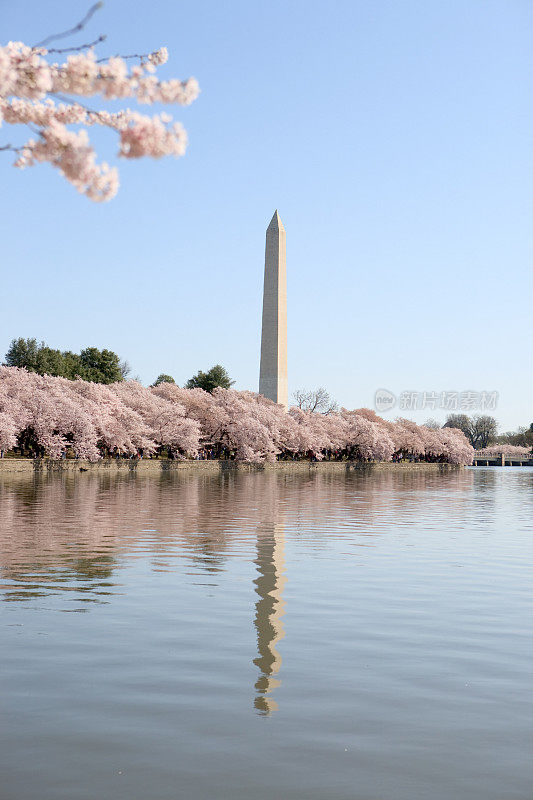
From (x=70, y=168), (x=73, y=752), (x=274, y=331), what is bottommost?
(x=73, y=752)

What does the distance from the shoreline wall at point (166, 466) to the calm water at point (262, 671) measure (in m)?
44.6

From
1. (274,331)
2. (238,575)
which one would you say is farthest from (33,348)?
(238,575)

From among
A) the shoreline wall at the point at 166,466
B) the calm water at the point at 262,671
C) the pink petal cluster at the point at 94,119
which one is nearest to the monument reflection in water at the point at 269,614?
the calm water at the point at 262,671

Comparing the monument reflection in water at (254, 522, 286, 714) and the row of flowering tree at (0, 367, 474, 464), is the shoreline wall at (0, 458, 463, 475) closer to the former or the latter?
the row of flowering tree at (0, 367, 474, 464)

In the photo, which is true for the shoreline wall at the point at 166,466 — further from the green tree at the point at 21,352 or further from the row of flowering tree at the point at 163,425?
the green tree at the point at 21,352

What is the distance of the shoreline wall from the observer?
203ft

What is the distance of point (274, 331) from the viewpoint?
77625 millimetres

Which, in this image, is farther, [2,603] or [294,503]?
[294,503]

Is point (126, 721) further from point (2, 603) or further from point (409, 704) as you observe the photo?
point (2, 603)

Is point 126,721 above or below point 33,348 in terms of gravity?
below

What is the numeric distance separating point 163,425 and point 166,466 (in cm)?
609

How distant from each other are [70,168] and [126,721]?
14.1 ft

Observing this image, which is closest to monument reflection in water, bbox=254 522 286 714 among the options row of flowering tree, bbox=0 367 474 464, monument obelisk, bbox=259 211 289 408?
row of flowering tree, bbox=0 367 474 464

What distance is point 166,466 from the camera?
7494cm
